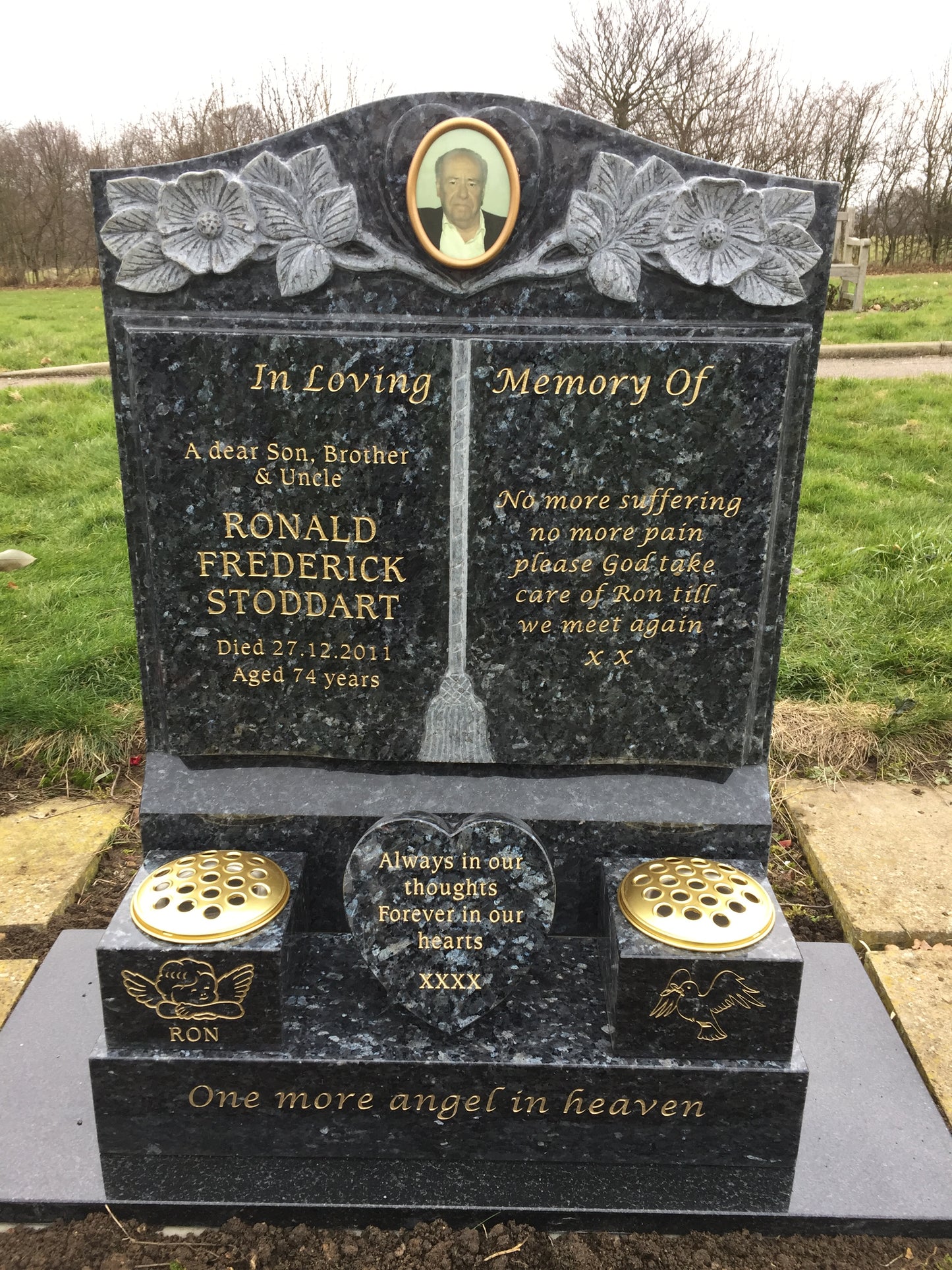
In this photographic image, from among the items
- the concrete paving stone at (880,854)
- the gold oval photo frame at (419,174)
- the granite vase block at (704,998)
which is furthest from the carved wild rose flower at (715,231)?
the concrete paving stone at (880,854)

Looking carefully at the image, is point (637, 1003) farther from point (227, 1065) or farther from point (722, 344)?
point (722, 344)

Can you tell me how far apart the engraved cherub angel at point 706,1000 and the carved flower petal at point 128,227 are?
76.5 inches

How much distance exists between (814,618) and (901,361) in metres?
7.38

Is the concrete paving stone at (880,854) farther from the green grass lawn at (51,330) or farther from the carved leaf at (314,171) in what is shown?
the green grass lawn at (51,330)

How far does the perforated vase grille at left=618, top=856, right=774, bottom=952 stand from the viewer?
6.52 feet

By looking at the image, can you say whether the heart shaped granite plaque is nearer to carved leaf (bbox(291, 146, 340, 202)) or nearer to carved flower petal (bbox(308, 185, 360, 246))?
carved flower petal (bbox(308, 185, 360, 246))

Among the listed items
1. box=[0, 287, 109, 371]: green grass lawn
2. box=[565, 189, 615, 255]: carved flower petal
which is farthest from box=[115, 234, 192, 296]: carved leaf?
box=[0, 287, 109, 371]: green grass lawn

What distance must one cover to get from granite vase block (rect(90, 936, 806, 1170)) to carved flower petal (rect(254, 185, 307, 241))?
175 cm

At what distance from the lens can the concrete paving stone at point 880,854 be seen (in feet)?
9.12

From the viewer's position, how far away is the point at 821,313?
2.16m

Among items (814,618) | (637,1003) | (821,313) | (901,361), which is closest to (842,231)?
(901,361)

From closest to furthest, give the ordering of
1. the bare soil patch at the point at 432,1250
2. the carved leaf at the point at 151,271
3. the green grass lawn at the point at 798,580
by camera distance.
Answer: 1. the bare soil patch at the point at 432,1250
2. the carved leaf at the point at 151,271
3. the green grass lawn at the point at 798,580

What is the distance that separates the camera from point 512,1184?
2070 mm

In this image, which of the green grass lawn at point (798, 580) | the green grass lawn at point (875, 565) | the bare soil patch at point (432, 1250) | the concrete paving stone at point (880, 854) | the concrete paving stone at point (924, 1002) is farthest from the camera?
the green grass lawn at point (875, 565)
